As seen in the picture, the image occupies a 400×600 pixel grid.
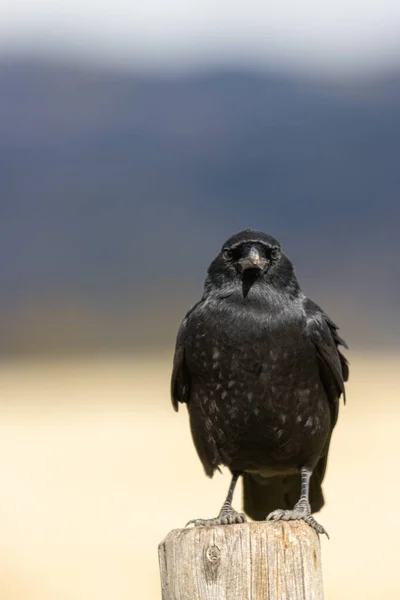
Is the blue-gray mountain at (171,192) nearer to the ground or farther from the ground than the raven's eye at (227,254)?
farther from the ground

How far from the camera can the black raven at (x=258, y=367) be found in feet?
26.4

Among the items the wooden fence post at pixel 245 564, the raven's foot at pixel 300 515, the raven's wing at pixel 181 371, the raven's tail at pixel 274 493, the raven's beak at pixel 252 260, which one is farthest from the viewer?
the raven's tail at pixel 274 493

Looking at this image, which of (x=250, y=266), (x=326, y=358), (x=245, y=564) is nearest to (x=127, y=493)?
(x=326, y=358)

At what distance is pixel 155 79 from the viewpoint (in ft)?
453

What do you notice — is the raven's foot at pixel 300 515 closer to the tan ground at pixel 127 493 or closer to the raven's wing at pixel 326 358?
the raven's wing at pixel 326 358

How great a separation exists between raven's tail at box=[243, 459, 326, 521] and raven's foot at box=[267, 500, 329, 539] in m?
0.47

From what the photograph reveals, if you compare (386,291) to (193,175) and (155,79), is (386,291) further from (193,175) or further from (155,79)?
(155,79)

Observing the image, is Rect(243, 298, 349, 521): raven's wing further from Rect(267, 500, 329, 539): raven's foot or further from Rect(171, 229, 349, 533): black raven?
Rect(267, 500, 329, 539): raven's foot

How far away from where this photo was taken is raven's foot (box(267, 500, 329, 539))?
7.11m

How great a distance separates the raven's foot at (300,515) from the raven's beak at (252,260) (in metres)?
1.55

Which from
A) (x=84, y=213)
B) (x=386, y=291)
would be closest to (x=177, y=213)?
(x=84, y=213)

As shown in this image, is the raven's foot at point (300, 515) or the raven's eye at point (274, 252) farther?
the raven's eye at point (274, 252)

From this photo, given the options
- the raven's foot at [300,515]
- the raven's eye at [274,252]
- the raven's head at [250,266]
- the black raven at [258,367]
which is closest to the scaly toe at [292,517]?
the raven's foot at [300,515]

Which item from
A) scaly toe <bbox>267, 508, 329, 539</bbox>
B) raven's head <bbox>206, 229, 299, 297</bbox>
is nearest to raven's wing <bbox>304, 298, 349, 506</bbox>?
raven's head <bbox>206, 229, 299, 297</bbox>
